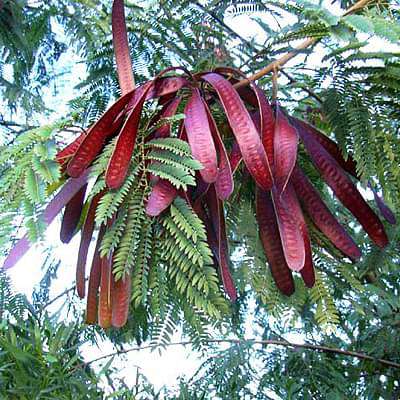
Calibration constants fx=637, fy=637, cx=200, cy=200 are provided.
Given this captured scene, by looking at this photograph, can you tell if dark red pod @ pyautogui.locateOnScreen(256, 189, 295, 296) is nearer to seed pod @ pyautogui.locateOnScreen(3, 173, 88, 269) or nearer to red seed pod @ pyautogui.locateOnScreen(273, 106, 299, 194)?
red seed pod @ pyautogui.locateOnScreen(273, 106, 299, 194)

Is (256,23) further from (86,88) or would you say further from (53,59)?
(53,59)

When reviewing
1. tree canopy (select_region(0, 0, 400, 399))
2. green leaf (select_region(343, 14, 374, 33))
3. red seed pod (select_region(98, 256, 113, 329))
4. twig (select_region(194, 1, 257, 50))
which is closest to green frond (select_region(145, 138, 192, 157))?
tree canopy (select_region(0, 0, 400, 399))

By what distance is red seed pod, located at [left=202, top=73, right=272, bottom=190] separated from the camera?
0.55m

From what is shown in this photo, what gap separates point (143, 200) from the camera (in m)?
0.55

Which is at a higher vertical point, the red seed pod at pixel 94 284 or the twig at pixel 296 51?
the twig at pixel 296 51

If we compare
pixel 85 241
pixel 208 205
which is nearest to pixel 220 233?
pixel 208 205

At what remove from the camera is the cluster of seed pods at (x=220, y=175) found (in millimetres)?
549

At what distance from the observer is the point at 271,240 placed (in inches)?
24.3

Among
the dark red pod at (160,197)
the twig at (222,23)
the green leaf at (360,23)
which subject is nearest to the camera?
the dark red pod at (160,197)

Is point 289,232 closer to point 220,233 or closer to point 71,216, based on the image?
point 220,233

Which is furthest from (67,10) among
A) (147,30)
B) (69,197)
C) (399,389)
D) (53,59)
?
(399,389)

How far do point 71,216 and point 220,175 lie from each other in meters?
0.17

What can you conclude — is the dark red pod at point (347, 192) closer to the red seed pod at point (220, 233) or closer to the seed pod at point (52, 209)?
the red seed pod at point (220, 233)

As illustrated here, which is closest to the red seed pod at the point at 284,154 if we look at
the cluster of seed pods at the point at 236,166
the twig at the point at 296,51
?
the cluster of seed pods at the point at 236,166
